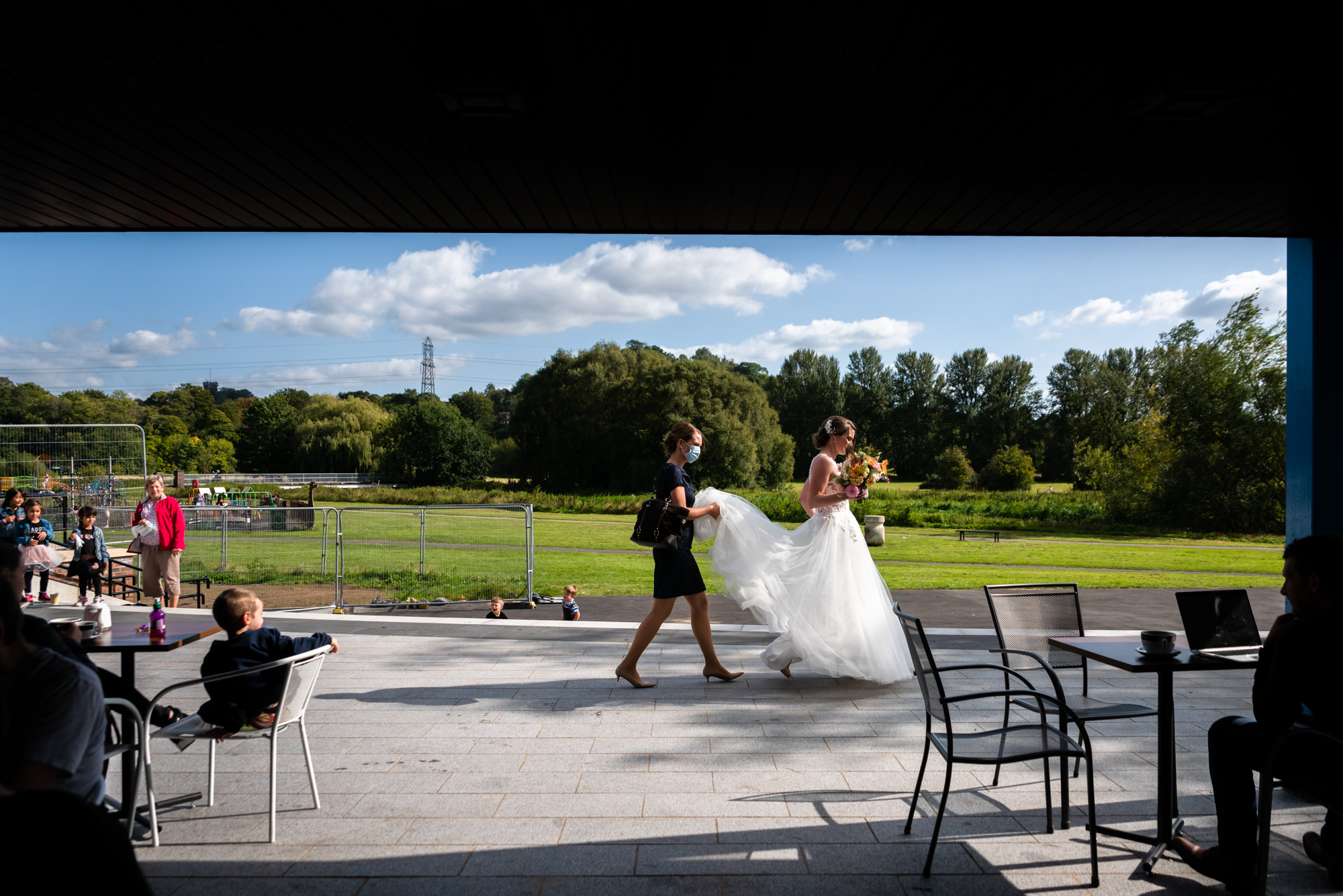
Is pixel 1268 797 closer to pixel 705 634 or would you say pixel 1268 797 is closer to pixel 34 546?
pixel 705 634

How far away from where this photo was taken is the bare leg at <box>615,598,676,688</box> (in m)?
5.89

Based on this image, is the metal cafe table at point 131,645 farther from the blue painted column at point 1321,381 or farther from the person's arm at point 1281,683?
the blue painted column at point 1321,381

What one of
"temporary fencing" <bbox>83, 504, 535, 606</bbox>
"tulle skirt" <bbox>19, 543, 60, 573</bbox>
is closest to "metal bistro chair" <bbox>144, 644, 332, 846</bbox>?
"temporary fencing" <bbox>83, 504, 535, 606</bbox>

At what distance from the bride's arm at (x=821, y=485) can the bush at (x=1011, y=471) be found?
52915 mm

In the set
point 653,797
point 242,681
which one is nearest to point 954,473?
point 653,797

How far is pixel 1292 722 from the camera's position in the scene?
2.84 m

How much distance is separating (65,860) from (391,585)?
15875 millimetres

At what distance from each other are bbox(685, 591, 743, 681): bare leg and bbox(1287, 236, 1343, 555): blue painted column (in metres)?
4.06

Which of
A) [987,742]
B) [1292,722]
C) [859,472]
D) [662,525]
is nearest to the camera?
[1292,722]

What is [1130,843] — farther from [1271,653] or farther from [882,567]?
[882,567]

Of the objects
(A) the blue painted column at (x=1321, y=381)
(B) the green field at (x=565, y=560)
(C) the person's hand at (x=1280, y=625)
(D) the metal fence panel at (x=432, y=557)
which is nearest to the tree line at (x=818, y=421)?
(B) the green field at (x=565, y=560)

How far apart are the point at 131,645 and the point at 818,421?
74.7 meters

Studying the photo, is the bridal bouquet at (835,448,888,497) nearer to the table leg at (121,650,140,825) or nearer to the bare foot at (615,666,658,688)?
the bare foot at (615,666,658,688)

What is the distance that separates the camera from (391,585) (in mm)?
16312
